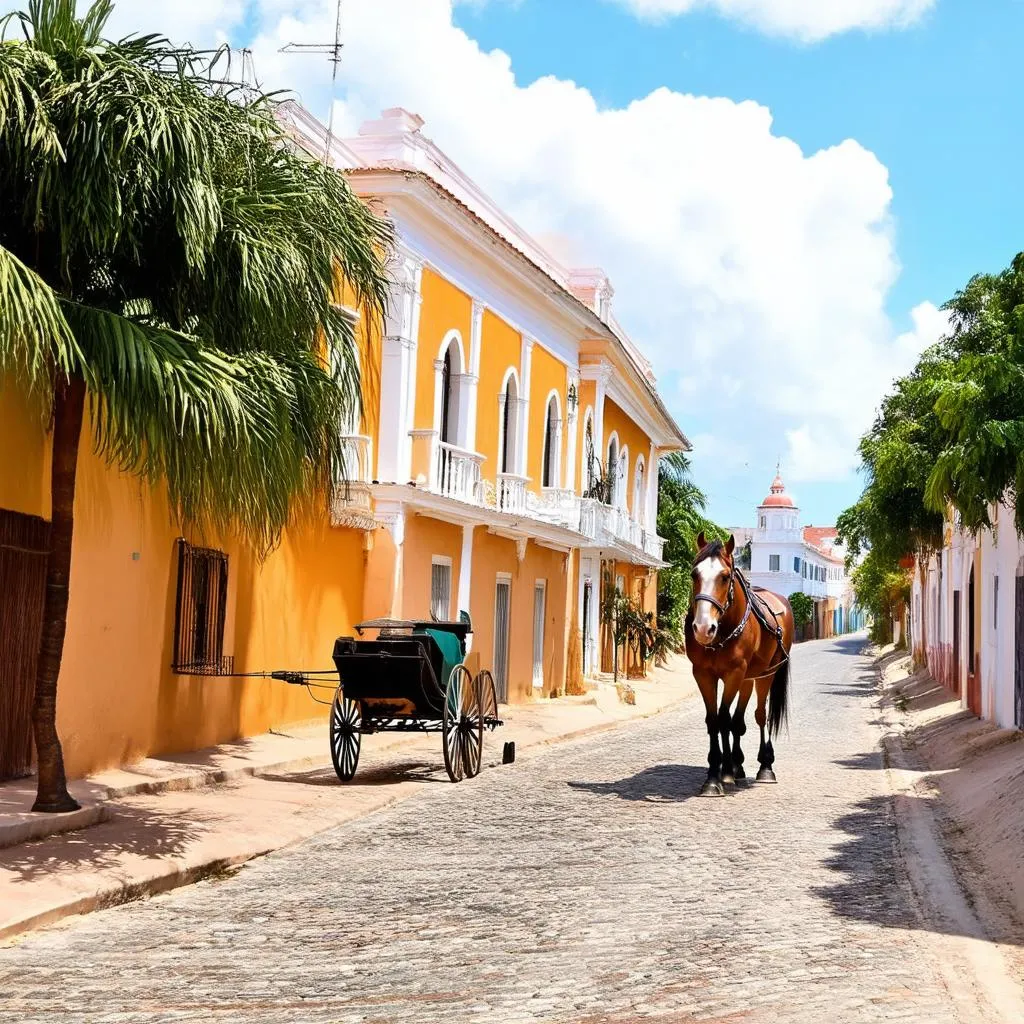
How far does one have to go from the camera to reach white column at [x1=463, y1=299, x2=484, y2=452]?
20.7 metres

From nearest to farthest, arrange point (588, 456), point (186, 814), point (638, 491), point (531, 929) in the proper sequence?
1. point (531, 929)
2. point (186, 814)
3. point (588, 456)
4. point (638, 491)

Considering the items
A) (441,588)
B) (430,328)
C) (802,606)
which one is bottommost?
(441,588)

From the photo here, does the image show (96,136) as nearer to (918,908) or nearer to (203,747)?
(918,908)

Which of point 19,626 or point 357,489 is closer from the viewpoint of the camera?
point 19,626

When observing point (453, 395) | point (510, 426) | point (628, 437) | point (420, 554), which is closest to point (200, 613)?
point (420, 554)

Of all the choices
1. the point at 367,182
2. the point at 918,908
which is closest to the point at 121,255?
the point at 918,908

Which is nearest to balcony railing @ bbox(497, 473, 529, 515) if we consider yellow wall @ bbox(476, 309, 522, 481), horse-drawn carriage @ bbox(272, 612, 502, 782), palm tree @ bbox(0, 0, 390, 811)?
yellow wall @ bbox(476, 309, 522, 481)

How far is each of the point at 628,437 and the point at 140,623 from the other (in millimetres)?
22870

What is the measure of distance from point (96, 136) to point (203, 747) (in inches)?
287

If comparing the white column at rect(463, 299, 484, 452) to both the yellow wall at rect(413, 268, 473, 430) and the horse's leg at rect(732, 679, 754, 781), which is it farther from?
the horse's leg at rect(732, 679, 754, 781)

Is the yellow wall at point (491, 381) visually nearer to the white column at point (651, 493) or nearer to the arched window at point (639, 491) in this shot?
the arched window at point (639, 491)

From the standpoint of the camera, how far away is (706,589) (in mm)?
11133

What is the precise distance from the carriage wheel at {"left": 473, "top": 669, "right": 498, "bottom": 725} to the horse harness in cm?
240

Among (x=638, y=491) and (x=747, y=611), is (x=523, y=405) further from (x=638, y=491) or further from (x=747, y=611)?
(x=638, y=491)
